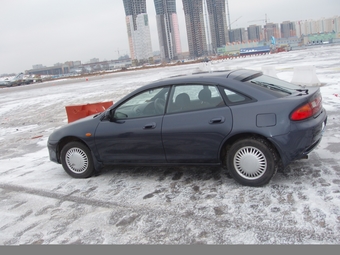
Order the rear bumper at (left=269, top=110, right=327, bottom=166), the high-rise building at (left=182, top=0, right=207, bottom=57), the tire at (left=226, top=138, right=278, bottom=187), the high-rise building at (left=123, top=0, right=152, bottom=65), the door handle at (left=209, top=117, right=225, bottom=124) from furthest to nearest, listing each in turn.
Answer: the high-rise building at (left=182, top=0, right=207, bottom=57) < the high-rise building at (left=123, top=0, right=152, bottom=65) < the door handle at (left=209, top=117, right=225, bottom=124) < the tire at (left=226, top=138, right=278, bottom=187) < the rear bumper at (left=269, top=110, right=327, bottom=166)

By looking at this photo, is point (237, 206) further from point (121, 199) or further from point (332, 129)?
point (332, 129)

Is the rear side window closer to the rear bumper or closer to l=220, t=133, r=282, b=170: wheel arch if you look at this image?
l=220, t=133, r=282, b=170: wheel arch

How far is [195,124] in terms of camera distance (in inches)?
194

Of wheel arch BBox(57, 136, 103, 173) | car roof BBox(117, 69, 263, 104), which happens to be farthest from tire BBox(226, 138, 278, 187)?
wheel arch BBox(57, 136, 103, 173)

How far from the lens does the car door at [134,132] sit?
523cm

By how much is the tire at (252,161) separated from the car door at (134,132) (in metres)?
1.07

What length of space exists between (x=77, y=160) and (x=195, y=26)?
641 ft

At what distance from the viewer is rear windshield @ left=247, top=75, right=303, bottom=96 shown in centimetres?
496

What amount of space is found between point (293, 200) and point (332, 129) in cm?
388

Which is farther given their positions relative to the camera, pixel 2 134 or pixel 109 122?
pixel 2 134

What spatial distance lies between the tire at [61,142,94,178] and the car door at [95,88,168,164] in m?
0.32

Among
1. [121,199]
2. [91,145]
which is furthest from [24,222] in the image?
[91,145]

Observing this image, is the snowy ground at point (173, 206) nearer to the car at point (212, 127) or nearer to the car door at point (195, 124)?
the car at point (212, 127)

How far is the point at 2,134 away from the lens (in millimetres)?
12039
